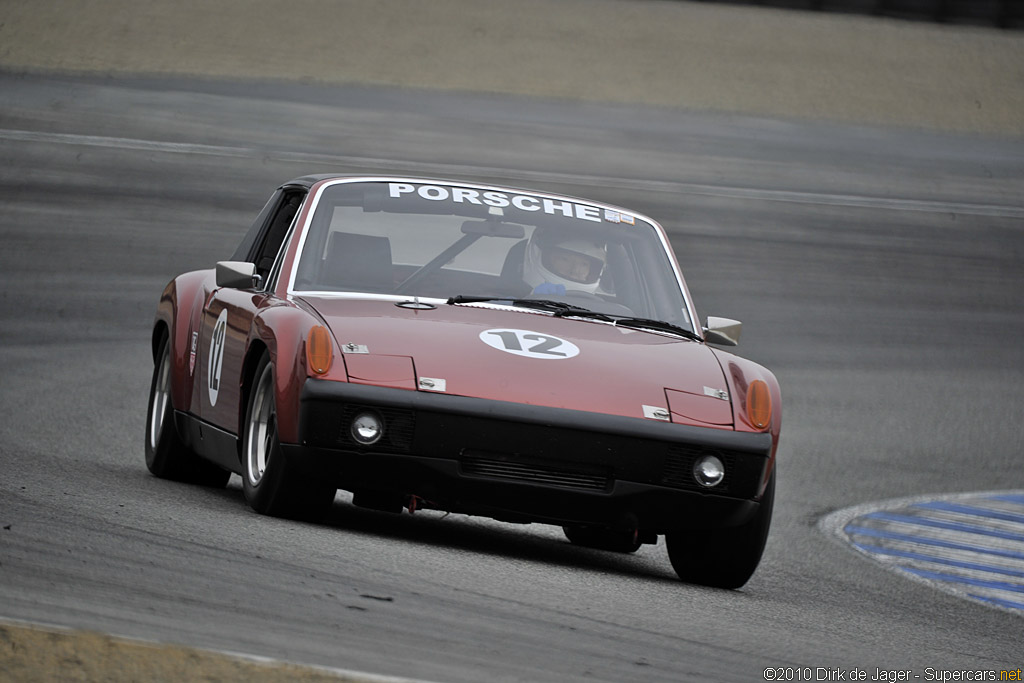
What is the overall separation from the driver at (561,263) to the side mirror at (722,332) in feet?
1.60

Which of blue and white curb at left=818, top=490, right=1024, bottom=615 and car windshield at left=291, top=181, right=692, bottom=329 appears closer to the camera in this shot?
car windshield at left=291, top=181, right=692, bottom=329

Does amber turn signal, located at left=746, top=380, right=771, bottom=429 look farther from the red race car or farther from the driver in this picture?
the driver

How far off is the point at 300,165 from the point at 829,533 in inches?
539

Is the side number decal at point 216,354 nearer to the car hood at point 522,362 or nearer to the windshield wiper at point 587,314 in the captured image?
the car hood at point 522,362

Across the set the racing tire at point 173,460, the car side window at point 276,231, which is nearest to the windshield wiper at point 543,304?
the car side window at point 276,231

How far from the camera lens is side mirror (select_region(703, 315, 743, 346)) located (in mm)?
6797

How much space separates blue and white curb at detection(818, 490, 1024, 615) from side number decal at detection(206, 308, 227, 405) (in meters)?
3.11

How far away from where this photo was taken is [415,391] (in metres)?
5.54

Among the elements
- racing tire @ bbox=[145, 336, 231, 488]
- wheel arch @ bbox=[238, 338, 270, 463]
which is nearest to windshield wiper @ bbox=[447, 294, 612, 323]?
wheel arch @ bbox=[238, 338, 270, 463]

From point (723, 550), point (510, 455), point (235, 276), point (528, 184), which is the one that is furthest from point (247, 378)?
point (528, 184)

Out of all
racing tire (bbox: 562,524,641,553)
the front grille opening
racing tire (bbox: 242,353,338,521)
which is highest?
the front grille opening

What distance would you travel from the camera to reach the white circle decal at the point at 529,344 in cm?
582

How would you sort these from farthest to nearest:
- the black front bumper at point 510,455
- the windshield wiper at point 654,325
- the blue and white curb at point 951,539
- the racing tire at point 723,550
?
the blue and white curb at point 951,539 < the windshield wiper at point 654,325 < the racing tire at point 723,550 < the black front bumper at point 510,455

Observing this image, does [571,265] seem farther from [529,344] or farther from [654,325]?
[529,344]
